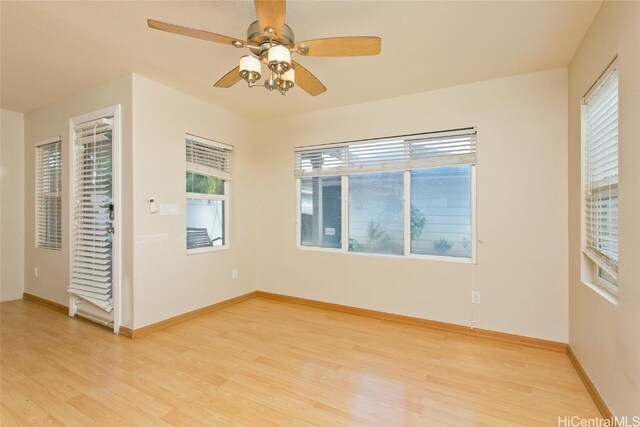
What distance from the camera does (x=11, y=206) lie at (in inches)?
161

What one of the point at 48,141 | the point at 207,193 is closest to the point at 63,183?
the point at 48,141

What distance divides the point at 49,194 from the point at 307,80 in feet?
12.8

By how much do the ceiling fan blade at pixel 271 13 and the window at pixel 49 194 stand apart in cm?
358

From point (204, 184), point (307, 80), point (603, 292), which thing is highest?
point (307, 80)

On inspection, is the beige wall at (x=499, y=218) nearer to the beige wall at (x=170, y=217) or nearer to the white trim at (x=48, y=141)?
the beige wall at (x=170, y=217)

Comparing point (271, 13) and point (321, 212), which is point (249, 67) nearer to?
point (271, 13)

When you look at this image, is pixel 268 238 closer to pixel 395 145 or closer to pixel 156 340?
pixel 156 340

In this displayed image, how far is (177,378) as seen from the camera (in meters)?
2.19

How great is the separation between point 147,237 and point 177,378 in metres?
1.43

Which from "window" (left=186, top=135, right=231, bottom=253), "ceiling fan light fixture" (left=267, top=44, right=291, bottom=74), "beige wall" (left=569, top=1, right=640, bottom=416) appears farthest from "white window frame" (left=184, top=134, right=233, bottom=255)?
"beige wall" (left=569, top=1, right=640, bottom=416)

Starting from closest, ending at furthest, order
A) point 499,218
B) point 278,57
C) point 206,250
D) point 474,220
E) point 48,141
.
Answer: point 278,57
point 499,218
point 474,220
point 206,250
point 48,141

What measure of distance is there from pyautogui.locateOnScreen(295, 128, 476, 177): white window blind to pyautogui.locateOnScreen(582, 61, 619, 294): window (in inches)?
36.8

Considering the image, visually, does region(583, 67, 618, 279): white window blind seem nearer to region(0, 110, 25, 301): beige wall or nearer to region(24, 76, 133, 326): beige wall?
region(24, 76, 133, 326): beige wall

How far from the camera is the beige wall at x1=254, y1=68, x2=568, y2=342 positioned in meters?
2.70
